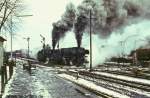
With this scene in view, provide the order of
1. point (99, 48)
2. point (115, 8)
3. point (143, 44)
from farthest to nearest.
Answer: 1. point (143, 44)
2. point (99, 48)
3. point (115, 8)

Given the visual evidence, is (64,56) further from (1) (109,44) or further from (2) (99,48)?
(1) (109,44)

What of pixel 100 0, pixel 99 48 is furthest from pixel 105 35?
pixel 100 0

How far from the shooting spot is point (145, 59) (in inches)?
3031

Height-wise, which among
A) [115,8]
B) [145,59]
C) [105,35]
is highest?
[115,8]

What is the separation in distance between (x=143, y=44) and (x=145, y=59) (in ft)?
98.8

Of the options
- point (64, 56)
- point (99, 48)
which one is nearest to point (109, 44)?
point (99, 48)

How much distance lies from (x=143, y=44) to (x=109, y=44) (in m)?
23.0

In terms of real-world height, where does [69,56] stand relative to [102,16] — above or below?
below

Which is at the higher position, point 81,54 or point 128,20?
point 128,20

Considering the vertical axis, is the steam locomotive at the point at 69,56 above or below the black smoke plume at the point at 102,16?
below

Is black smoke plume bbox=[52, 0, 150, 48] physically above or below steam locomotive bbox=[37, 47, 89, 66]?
above

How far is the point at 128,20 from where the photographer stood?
7625 centimetres

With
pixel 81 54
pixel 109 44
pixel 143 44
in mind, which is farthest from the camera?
pixel 143 44

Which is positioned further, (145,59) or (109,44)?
(109,44)
